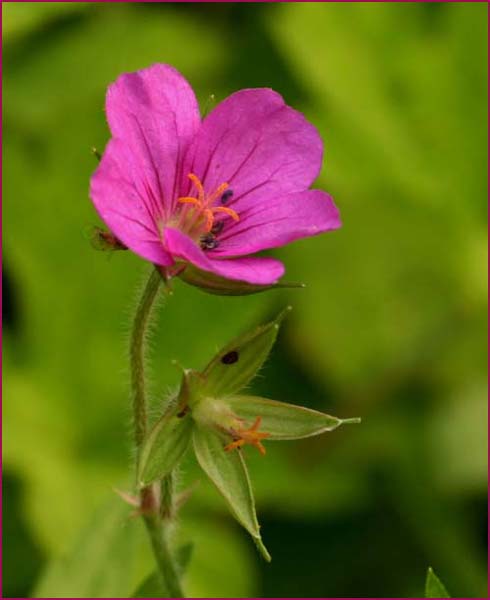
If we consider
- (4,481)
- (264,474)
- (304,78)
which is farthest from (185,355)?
(304,78)

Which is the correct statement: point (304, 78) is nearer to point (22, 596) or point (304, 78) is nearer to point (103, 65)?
point (103, 65)

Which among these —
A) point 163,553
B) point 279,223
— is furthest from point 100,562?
point 279,223

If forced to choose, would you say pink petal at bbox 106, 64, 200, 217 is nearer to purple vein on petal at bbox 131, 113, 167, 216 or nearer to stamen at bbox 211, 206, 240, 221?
purple vein on petal at bbox 131, 113, 167, 216

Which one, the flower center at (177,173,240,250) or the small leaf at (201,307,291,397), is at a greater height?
the flower center at (177,173,240,250)

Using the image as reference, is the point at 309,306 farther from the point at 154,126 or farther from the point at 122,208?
the point at 122,208

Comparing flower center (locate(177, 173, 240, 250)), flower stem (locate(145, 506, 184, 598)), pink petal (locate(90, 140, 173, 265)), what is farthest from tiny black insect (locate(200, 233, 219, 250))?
flower stem (locate(145, 506, 184, 598))

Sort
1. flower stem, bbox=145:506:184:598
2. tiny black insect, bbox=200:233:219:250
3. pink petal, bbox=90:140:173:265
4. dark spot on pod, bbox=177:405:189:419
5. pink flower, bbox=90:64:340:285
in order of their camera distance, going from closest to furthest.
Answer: pink petal, bbox=90:140:173:265 → pink flower, bbox=90:64:340:285 → dark spot on pod, bbox=177:405:189:419 → tiny black insect, bbox=200:233:219:250 → flower stem, bbox=145:506:184:598

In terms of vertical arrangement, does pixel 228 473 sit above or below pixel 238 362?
below
